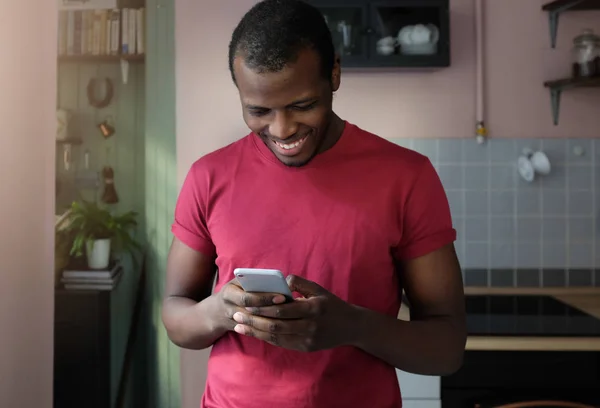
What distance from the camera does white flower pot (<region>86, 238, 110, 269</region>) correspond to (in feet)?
7.36

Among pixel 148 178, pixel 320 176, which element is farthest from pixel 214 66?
pixel 320 176

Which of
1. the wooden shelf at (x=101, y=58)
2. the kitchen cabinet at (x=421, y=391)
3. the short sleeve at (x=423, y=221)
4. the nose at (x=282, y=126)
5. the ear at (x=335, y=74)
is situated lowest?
the kitchen cabinet at (x=421, y=391)

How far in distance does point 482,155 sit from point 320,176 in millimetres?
1526

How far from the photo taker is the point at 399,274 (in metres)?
1.06

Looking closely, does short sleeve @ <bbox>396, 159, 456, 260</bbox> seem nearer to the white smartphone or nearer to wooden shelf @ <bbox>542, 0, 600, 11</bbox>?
the white smartphone

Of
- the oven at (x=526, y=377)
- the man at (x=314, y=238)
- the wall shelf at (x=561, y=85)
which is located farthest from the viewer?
the wall shelf at (x=561, y=85)

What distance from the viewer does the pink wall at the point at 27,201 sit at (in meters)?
1.46

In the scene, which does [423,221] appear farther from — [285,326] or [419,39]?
[419,39]

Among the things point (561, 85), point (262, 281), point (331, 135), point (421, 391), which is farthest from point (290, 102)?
point (561, 85)

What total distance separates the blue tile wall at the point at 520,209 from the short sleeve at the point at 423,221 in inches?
55.8

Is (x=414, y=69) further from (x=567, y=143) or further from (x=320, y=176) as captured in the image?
(x=320, y=176)

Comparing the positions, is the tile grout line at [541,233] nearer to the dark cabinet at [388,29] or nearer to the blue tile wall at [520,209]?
the blue tile wall at [520,209]

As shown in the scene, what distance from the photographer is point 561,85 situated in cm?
231

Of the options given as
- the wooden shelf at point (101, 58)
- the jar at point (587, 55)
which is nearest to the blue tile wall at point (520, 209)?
the jar at point (587, 55)
